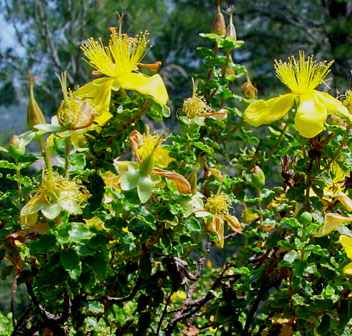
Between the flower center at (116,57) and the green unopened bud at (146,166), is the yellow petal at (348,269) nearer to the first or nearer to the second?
the green unopened bud at (146,166)

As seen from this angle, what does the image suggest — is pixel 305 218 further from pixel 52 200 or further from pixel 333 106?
pixel 52 200

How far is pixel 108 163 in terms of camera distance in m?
0.69

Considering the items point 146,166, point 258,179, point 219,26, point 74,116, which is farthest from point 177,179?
point 219,26

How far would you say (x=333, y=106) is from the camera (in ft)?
2.49

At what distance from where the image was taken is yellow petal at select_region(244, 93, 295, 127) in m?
0.81

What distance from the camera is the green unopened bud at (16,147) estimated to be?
651 mm

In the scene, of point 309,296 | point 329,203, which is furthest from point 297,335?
point 329,203

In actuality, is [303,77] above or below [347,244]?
above

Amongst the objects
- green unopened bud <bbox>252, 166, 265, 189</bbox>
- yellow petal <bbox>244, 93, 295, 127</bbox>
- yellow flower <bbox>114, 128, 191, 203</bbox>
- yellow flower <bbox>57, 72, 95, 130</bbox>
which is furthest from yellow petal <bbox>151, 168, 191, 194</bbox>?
green unopened bud <bbox>252, 166, 265, 189</bbox>

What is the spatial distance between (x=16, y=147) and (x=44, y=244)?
0.50 ft

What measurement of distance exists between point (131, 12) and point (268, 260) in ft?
14.4

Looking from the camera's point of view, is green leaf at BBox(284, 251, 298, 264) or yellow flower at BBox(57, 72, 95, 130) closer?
yellow flower at BBox(57, 72, 95, 130)

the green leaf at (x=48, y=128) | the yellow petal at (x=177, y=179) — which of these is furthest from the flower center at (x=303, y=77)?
the green leaf at (x=48, y=128)

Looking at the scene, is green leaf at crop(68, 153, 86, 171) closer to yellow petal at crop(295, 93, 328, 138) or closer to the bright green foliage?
the bright green foliage
